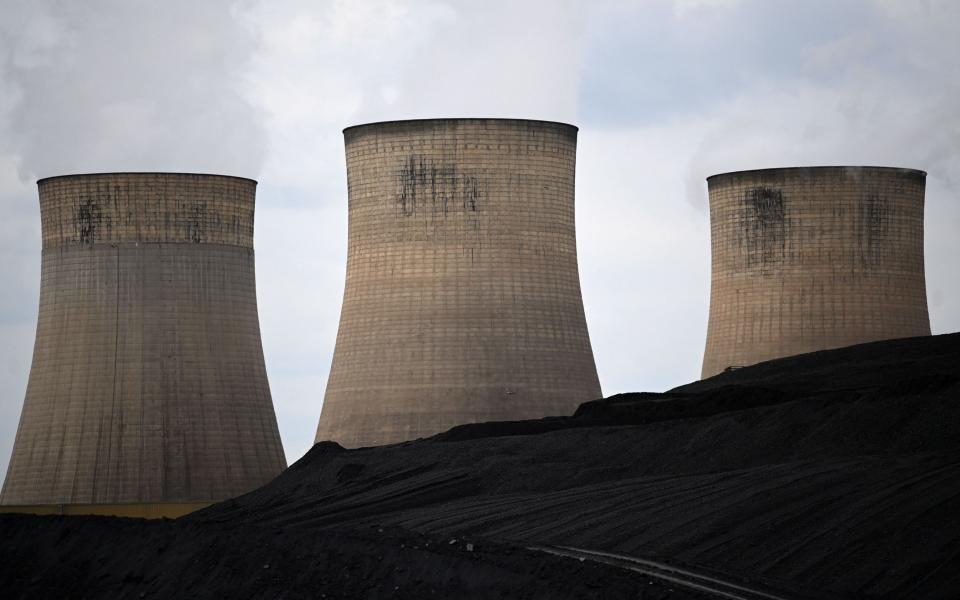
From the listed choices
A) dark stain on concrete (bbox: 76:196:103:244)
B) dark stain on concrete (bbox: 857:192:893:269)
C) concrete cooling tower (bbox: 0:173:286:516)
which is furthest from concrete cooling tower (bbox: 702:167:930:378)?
dark stain on concrete (bbox: 76:196:103:244)

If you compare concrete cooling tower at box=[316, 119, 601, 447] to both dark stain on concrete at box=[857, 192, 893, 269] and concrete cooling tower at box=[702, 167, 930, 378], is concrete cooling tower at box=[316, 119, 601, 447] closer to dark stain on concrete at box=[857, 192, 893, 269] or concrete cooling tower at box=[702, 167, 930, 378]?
concrete cooling tower at box=[702, 167, 930, 378]

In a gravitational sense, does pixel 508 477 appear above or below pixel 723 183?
below

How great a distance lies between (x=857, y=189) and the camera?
2734 cm

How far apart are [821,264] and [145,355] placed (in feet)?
32.7

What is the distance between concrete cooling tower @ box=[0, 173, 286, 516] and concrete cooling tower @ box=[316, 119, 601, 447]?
6.71ft

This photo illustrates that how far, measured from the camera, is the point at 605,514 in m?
14.7

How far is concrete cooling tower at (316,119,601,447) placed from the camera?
961 inches

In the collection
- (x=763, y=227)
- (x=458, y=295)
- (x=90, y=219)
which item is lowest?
(x=458, y=295)

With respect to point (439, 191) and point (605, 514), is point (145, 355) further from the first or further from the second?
point (605, 514)

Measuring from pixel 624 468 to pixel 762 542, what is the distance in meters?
4.85

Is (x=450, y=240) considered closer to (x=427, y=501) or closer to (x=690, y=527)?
(x=427, y=501)

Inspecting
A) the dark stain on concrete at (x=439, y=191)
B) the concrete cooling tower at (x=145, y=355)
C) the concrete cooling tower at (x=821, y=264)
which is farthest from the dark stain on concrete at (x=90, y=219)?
the concrete cooling tower at (x=821, y=264)

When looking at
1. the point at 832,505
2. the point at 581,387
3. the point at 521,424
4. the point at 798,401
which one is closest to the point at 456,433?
the point at 521,424

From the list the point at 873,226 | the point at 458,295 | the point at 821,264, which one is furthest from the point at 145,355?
the point at 873,226
